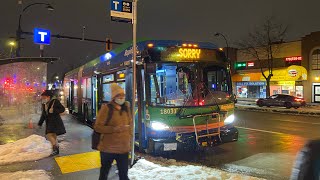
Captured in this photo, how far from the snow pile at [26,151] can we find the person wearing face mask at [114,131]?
440cm

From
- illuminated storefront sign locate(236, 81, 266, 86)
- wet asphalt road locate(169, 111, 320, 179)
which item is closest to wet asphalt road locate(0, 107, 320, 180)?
wet asphalt road locate(169, 111, 320, 179)

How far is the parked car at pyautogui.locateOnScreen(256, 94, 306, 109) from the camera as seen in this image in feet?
108

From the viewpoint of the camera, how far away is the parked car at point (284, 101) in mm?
32884

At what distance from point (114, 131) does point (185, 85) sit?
4354 millimetres

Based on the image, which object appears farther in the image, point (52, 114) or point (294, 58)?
point (294, 58)

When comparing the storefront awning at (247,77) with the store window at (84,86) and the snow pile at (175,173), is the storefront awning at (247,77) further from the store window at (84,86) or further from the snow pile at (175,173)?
the snow pile at (175,173)

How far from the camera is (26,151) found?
9.71 m

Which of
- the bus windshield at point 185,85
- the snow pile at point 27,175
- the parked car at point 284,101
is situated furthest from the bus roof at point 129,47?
the parked car at point 284,101

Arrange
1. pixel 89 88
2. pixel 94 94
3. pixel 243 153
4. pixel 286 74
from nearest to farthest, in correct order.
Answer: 1. pixel 243 153
2. pixel 94 94
3. pixel 89 88
4. pixel 286 74

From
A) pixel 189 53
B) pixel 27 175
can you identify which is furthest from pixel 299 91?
pixel 27 175

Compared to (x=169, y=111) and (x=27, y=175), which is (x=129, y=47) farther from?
(x=27, y=175)

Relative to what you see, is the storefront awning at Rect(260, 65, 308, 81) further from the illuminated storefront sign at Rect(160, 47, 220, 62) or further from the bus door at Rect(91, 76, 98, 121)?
the illuminated storefront sign at Rect(160, 47, 220, 62)

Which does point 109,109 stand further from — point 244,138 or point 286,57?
point 286,57

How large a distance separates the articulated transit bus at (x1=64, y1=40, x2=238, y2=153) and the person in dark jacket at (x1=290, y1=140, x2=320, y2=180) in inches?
210
